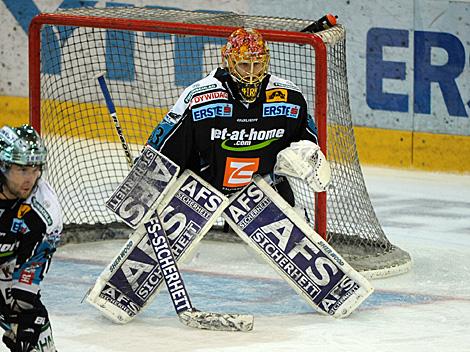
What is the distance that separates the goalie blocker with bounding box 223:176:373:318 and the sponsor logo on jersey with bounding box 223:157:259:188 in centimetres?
4

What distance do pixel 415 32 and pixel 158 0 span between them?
189cm

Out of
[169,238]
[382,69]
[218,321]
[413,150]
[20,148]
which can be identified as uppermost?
[20,148]

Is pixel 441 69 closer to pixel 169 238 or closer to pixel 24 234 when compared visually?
pixel 169 238

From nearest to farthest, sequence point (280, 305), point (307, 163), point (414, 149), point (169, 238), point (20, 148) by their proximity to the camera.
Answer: point (20, 148) → point (307, 163) → point (169, 238) → point (280, 305) → point (414, 149)

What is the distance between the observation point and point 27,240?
425cm

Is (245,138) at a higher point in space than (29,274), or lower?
lower

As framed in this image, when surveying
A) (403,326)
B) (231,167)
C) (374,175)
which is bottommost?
(374,175)

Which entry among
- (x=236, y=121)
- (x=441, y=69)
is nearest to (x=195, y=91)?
(x=236, y=121)

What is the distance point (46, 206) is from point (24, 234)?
0.11 metres

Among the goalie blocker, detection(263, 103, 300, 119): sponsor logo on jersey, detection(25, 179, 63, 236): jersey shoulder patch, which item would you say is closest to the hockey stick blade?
the goalie blocker

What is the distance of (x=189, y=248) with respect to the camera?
5570mm

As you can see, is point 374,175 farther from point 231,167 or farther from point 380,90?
point 231,167

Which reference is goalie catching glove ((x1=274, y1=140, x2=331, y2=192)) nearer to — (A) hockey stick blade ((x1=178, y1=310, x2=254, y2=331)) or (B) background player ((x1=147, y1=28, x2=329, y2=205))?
(B) background player ((x1=147, y1=28, x2=329, y2=205))

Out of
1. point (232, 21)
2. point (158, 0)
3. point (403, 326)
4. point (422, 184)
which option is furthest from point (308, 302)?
point (158, 0)
